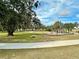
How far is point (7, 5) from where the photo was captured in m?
15.7

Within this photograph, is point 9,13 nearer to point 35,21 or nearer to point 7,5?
point 7,5

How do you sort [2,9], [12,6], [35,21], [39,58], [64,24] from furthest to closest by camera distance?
1. [64,24]
2. [35,21]
3. [12,6]
4. [2,9]
5. [39,58]

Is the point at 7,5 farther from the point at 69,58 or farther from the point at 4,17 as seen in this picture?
the point at 69,58

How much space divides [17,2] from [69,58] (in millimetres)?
8845

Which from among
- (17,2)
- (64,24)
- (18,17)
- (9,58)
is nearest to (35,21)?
(18,17)

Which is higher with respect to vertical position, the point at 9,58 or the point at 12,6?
the point at 12,6

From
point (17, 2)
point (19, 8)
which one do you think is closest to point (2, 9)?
point (17, 2)

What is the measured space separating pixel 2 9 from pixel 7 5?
111cm

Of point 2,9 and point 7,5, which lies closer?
point 2,9

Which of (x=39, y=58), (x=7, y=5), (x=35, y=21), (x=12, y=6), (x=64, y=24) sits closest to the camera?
(x=39, y=58)

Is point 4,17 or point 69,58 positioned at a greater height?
point 4,17

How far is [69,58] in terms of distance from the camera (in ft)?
29.8

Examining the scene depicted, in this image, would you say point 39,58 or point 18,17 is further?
point 18,17

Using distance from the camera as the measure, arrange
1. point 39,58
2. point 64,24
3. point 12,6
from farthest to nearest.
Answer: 1. point 64,24
2. point 12,6
3. point 39,58
